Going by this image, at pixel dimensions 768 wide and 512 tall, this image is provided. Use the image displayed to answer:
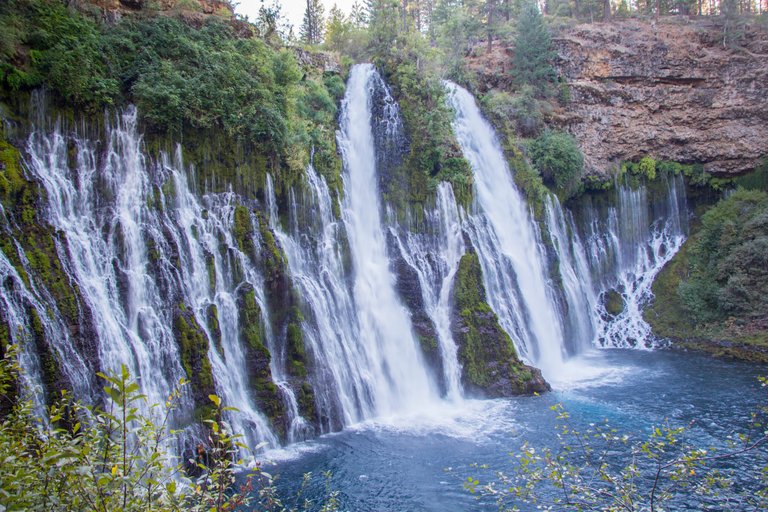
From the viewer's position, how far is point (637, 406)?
16859 millimetres

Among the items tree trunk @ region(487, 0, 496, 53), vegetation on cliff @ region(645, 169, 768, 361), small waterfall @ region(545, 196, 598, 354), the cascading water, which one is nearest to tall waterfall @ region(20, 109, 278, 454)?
the cascading water

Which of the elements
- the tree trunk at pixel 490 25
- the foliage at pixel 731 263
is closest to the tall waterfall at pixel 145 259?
the foliage at pixel 731 263

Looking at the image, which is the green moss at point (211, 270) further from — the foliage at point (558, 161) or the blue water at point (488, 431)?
the foliage at point (558, 161)

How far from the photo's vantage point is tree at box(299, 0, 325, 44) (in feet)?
127

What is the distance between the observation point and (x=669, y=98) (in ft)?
99.7

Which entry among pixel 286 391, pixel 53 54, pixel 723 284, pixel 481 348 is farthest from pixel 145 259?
pixel 723 284

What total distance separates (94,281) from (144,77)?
648 cm

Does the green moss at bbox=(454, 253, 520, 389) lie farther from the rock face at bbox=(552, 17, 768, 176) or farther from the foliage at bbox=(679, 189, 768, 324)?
the rock face at bbox=(552, 17, 768, 176)

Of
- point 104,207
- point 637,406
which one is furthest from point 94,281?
point 637,406

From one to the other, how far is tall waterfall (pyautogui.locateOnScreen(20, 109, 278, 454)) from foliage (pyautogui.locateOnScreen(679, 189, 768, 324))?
20.9 m

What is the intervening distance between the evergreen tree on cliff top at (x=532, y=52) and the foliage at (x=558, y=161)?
4550mm

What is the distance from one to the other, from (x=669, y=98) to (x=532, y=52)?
8308 millimetres

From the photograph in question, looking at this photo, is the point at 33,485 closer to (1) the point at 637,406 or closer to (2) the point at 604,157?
(1) the point at 637,406

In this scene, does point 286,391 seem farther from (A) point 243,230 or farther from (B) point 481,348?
(B) point 481,348
